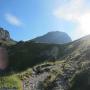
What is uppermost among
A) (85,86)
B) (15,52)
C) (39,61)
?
(15,52)

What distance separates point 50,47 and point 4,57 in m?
19.9

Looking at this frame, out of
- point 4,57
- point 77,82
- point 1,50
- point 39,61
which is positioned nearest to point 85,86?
point 77,82

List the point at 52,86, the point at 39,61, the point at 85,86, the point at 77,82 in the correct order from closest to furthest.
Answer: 1. the point at 85,86
2. the point at 77,82
3. the point at 52,86
4. the point at 39,61

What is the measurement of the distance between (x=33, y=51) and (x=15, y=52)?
7829 mm

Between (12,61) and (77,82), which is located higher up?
(12,61)

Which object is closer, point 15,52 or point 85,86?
point 85,86

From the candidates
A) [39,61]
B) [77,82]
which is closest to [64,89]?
[77,82]

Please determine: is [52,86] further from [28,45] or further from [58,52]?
[28,45]

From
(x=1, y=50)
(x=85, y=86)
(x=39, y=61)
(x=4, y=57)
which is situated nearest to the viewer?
(x=85, y=86)

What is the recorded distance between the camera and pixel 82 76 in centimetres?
3647

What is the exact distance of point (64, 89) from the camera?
120ft

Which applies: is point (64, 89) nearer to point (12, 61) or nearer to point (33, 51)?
point (12, 61)

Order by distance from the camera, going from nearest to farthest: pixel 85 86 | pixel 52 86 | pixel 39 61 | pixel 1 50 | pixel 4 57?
pixel 85 86
pixel 52 86
pixel 39 61
pixel 4 57
pixel 1 50

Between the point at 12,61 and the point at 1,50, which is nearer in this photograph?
the point at 12,61
